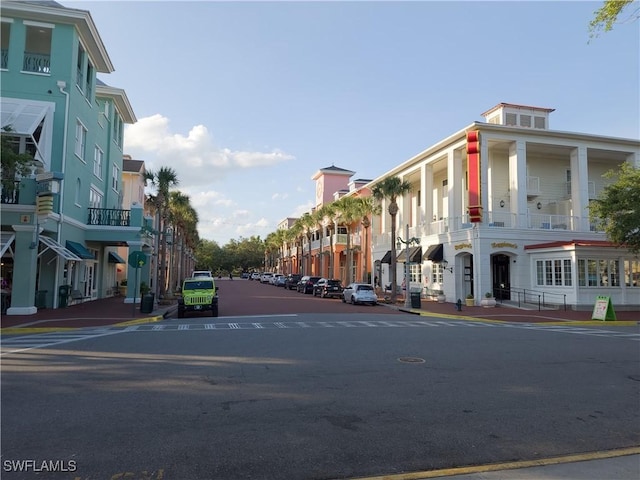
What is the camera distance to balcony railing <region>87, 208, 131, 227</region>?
2866cm

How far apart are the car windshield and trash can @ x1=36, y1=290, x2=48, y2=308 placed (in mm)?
6726

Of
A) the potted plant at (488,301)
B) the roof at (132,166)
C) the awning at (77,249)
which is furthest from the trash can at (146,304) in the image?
the roof at (132,166)

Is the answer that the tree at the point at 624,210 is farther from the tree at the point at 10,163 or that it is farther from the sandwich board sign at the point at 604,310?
the tree at the point at 10,163

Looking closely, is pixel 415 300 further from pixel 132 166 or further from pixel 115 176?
pixel 132 166

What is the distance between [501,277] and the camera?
34.8m

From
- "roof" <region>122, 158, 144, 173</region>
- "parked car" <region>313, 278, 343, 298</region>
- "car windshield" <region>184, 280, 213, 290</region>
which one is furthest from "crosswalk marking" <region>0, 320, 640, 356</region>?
"roof" <region>122, 158, 144, 173</region>

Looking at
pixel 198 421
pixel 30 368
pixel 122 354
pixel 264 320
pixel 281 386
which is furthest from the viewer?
pixel 264 320

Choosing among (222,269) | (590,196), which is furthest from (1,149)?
(222,269)

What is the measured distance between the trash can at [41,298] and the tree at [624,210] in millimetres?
29410

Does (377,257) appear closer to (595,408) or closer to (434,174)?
(434,174)

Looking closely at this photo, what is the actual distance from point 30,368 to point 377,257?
41697mm

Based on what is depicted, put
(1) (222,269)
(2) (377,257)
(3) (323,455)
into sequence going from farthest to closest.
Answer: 1. (1) (222,269)
2. (2) (377,257)
3. (3) (323,455)

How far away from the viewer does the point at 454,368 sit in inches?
391

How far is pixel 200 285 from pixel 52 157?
9.47 metres
